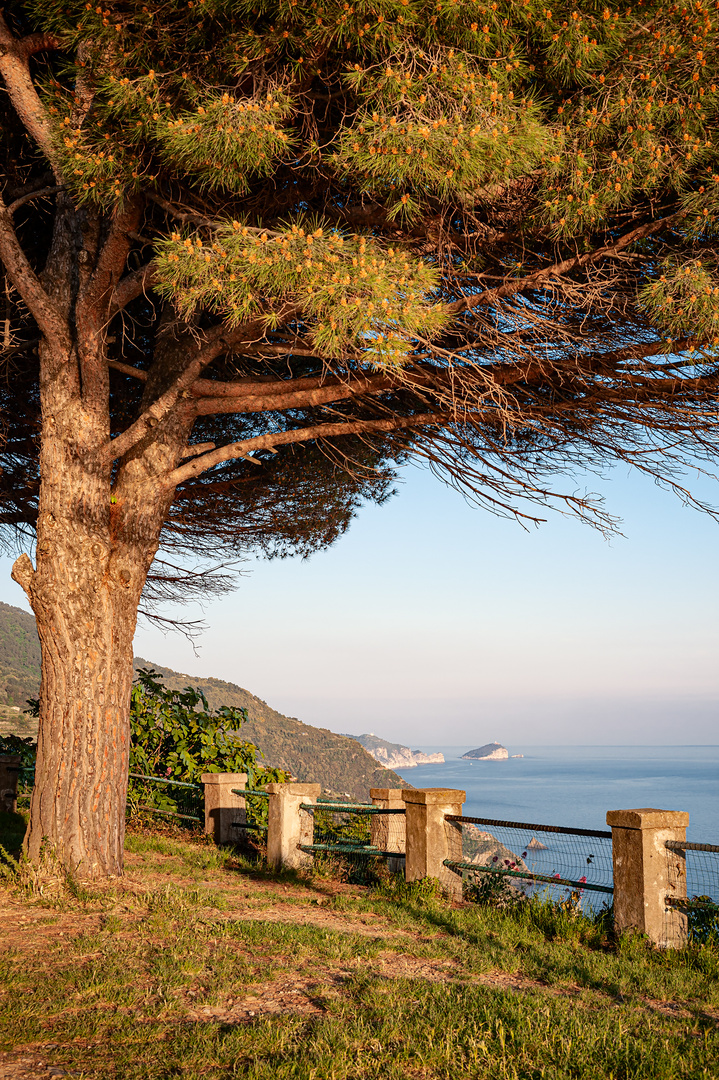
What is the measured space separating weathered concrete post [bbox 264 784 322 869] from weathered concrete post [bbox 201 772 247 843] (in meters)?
1.24

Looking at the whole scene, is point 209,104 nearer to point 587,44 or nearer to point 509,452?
point 587,44

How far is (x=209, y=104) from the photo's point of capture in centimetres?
551

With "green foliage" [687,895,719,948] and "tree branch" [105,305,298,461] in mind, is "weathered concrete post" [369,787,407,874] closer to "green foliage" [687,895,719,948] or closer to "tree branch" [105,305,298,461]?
"green foliage" [687,895,719,948]

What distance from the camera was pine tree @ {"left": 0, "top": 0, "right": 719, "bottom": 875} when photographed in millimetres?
5566

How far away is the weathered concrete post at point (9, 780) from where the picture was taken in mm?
10992

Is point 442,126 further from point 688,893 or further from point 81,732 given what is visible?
point 688,893

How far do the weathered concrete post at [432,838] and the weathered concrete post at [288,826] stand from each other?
168 centimetres

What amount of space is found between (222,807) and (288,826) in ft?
5.11

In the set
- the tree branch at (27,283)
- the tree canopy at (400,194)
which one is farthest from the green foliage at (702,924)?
the tree branch at (27,283)

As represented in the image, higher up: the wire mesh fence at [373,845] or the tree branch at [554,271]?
the tree branch at [554,271]

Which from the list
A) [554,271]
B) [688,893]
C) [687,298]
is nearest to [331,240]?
[554,271]

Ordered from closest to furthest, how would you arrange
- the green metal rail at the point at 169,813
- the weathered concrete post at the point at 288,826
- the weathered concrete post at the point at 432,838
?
the weathered concrete post at the point at 432,838, the weathered concrete post at the point at 288,826, the green metal rail at the point at 169,813

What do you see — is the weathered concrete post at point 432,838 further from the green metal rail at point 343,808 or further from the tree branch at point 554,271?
the tree branch at point 554,271

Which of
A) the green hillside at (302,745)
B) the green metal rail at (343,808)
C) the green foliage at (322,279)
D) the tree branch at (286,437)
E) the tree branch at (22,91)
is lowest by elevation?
the green hillside at (302,745)
